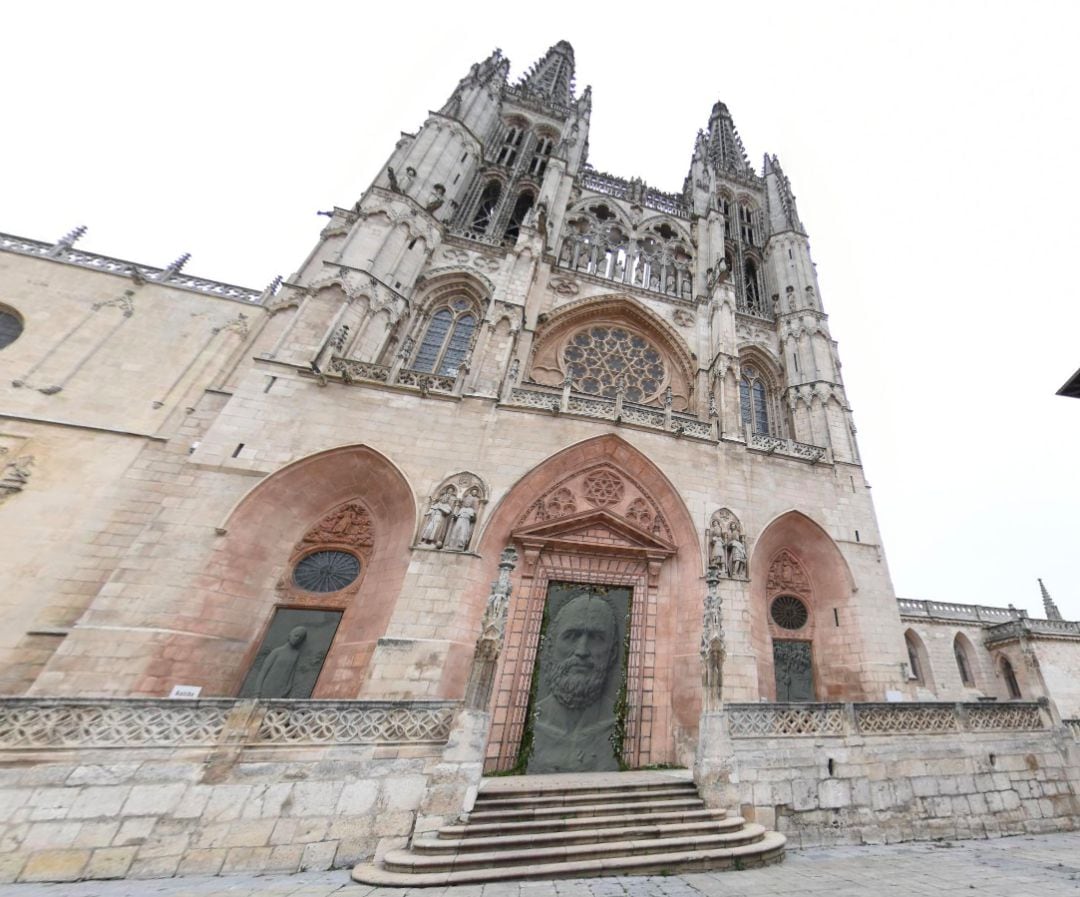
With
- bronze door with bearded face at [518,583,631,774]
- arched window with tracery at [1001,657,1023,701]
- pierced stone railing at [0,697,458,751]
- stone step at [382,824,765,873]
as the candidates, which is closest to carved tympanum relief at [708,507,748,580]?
bronze door with bearded face at [518,583,631,774]

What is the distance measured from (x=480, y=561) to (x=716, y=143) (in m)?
30.8

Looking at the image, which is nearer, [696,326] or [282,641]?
[282,641]

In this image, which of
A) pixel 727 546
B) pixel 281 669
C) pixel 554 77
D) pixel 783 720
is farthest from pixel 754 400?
pixel 554 77

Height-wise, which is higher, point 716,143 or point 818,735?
point 716,143

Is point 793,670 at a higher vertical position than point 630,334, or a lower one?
lower

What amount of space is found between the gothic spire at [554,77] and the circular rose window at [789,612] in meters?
Answer: 26.2

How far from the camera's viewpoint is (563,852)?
4.64m

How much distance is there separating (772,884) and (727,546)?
5.86 meters

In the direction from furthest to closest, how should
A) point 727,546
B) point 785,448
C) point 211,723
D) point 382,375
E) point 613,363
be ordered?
point 613,363 < point 785,448 < point 382,375 < point 727,546 < point 211,723

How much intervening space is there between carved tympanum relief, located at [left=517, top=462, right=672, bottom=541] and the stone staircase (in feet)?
15.9

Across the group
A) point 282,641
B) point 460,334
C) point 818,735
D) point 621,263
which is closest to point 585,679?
point 818,735

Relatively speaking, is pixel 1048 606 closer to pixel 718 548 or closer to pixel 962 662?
pixel 962 662

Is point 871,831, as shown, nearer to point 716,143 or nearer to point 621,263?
point 621,263

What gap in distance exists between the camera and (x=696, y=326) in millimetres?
14836
